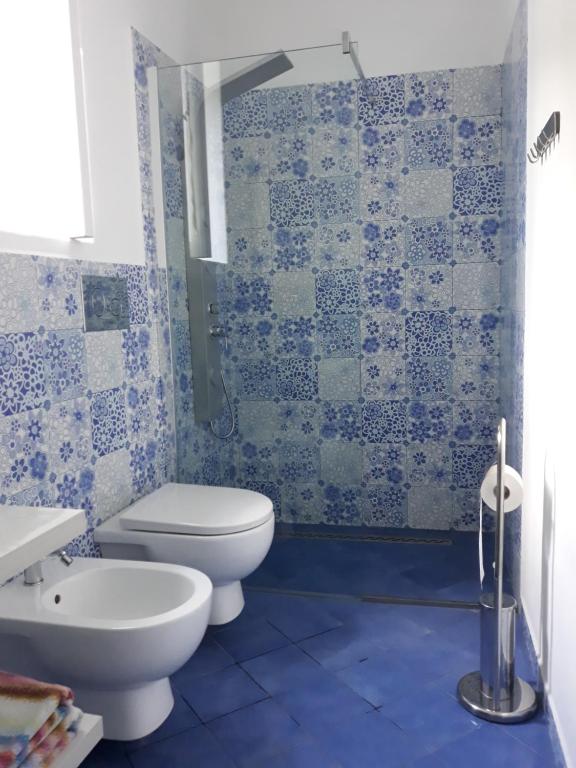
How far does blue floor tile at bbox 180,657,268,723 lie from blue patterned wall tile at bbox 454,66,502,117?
243cm

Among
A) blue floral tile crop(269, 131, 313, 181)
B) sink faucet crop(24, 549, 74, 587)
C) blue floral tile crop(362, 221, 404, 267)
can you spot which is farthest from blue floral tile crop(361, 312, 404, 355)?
sink faucet crop(24, 549, 74, 587)

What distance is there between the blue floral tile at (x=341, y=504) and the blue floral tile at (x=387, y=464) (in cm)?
14

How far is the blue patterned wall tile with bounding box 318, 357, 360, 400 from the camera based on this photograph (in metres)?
2.69

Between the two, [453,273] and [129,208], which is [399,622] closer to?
[453,273]

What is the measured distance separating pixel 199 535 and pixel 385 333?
4.31ft

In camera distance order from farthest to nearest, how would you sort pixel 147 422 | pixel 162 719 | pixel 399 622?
pixel 147 422, pixel 399 622, pixel 162 719

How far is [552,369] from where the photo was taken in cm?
169

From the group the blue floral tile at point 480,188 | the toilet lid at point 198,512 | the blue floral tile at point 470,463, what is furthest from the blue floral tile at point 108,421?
the blue floral tile at point 480,188

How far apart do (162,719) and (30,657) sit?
16.2 inches

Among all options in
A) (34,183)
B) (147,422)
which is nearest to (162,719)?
(147,422)

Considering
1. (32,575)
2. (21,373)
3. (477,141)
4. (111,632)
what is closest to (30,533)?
(111,632)

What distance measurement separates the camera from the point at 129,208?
95.9 inches

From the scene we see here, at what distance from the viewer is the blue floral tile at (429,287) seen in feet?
9.74

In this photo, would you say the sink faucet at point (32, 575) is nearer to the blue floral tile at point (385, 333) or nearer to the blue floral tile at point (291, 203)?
the blue floral tile at point (291, 203)
